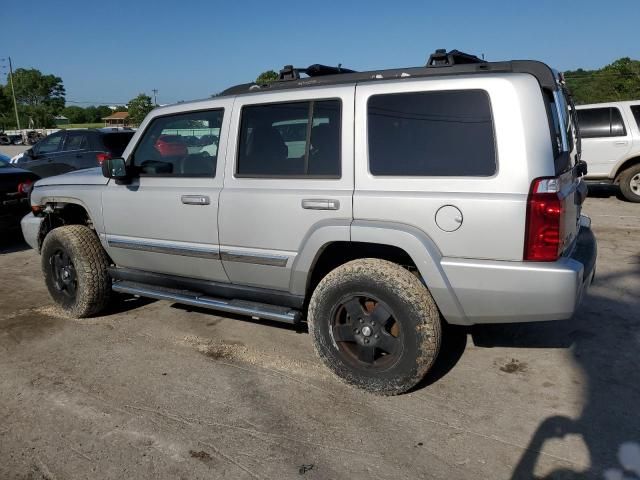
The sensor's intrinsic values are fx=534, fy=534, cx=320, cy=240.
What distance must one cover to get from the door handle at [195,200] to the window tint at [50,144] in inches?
350

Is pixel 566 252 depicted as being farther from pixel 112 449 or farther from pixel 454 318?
pixel 112 449

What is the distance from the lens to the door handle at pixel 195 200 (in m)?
3.88

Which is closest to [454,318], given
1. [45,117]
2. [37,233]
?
[37,233]

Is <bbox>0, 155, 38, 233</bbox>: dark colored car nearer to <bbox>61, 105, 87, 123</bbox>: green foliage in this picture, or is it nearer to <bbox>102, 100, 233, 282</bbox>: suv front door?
<bbox>102, 100, 233, 282</bbox>: suv front door

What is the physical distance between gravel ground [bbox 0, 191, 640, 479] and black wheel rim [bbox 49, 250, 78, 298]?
302 mm

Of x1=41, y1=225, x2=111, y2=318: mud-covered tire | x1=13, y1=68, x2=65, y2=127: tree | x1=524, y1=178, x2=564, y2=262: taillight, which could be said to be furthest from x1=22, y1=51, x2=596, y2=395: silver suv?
x1=13, y1=68, x2=65, y2=127: tree

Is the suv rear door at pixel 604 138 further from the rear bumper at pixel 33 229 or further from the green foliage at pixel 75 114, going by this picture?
the green foliage at pixel 75 114

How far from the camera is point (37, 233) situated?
17.2 ft

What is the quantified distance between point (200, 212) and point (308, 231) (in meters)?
0.93

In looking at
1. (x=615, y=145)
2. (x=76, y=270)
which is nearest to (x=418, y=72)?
(x=76, y=270)

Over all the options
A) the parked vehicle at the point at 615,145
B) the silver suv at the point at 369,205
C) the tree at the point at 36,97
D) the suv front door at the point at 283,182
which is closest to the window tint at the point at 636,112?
the parked vehicle at the point at 615,145

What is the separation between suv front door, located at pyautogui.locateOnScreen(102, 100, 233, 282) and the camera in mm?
3939

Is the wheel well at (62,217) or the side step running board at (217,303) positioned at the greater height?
the wheel well at (62,217)

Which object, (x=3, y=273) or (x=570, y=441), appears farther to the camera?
(x=3, y=273)
